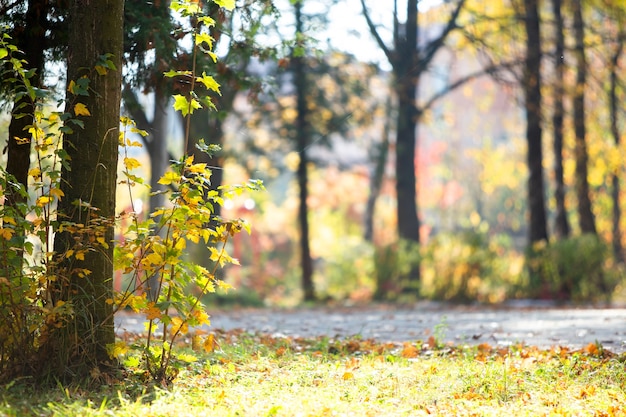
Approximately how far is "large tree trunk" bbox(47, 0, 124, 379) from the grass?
26cm

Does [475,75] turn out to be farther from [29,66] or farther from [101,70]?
[101,70]

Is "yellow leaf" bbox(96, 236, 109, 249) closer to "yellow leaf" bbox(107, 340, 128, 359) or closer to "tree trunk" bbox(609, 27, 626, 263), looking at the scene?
"yellow leaf" bbox(107, 340, 128, 359)

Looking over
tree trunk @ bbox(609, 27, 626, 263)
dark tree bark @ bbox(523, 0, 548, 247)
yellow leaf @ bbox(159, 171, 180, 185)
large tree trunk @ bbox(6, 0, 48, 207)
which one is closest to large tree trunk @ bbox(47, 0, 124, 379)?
yellow leaf @ bbox(159, 171, 180, 185)

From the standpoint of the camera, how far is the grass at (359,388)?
163 inches

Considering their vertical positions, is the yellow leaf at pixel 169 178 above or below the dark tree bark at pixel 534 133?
below

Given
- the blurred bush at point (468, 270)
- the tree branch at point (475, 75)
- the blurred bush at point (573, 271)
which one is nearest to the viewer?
the tree branch at point (475, 75)

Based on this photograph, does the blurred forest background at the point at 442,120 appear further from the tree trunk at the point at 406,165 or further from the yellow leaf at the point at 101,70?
the yellow leaf at the point at 101,70

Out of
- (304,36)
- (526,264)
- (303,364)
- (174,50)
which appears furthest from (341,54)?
(303,364)

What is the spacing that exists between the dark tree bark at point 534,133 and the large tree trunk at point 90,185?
11223 mm

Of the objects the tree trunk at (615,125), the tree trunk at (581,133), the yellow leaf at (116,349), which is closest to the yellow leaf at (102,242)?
the yellow leaf at (116,349)

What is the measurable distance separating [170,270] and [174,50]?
2462 millimetres

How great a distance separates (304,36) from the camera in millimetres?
7469

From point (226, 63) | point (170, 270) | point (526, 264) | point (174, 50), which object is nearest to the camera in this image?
point (170, 270)

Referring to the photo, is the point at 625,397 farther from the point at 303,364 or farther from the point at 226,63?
the point at 226,63
